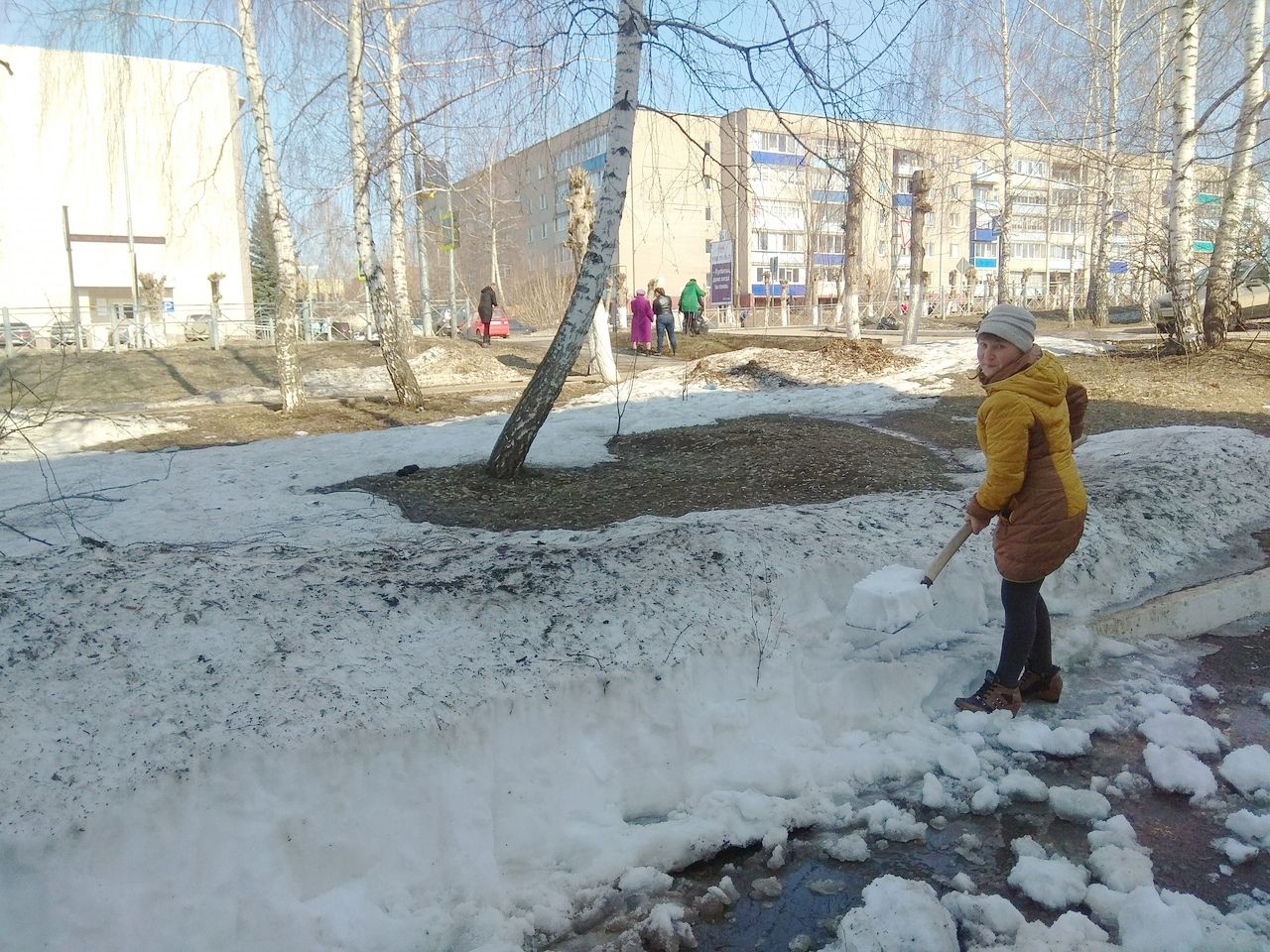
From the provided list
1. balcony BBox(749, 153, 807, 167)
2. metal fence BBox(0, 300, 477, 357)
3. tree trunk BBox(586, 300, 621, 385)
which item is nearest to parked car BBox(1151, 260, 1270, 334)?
balcony BBox(749, 153, 807, 167)

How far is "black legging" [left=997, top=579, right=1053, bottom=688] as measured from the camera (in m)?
3.53

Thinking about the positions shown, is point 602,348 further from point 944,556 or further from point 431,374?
point 944,556

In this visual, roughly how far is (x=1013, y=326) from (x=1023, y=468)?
0.55 meters

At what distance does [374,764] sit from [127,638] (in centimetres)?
109

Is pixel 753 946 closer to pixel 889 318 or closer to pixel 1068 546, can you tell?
pixel 1068 546

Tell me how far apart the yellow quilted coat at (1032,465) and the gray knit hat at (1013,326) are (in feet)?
0.22

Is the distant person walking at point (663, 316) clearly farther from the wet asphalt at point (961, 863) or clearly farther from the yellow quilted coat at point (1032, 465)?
the wet asphalt at point (961, 863)

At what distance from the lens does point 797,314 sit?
5138 centimetres

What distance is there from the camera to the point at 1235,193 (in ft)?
41.7

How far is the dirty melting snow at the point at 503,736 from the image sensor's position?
2443mm

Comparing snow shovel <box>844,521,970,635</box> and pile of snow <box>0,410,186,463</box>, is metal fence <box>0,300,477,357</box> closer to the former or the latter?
pile of snow <box>0,410,186,463</box>

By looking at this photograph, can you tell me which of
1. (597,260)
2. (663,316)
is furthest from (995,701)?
(663,316)

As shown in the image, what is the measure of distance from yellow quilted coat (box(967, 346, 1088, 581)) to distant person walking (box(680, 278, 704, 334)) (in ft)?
66.7

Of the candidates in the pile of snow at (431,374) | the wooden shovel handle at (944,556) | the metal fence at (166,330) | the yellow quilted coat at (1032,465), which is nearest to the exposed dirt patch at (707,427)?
the pile of snow at (431,374)
